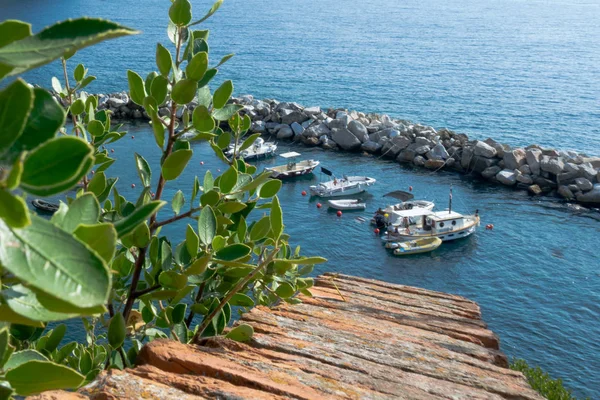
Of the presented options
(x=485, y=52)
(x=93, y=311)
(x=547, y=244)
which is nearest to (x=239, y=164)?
(x=93, y=311)

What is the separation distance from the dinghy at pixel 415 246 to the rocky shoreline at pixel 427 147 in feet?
24.9

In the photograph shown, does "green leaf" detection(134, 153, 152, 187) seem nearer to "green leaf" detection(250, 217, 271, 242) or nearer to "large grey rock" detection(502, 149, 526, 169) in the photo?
"green leaf" detection(250, 217, 271, 242)

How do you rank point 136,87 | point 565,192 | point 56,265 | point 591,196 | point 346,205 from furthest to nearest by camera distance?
point 565,192 → point 591,196 → point 346,205 → point 136,87 → point 56,265

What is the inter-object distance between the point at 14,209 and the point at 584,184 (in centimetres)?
3154

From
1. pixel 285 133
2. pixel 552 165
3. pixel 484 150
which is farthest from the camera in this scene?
pixel 285 133

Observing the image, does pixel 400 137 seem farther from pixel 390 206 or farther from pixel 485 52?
pixel 485 52

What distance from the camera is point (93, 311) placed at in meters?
0.65

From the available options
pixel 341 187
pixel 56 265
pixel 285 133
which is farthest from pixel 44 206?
pixel 56 265

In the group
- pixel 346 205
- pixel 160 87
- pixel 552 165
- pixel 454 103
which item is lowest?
pixel 346 205

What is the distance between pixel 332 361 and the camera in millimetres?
2002

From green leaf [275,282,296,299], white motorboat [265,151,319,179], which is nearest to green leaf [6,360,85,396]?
green leaf [275,282,296,299]

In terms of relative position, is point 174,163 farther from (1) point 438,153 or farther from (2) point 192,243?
(1) point 438,153

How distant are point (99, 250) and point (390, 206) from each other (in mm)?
27089

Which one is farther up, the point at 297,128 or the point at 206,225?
the point at 206,225
